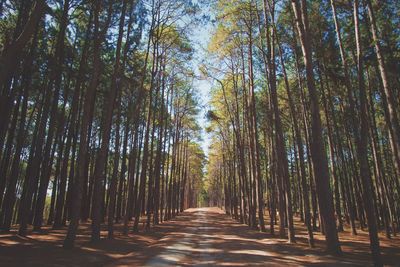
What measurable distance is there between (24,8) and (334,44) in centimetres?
1745

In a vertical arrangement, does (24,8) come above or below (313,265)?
above

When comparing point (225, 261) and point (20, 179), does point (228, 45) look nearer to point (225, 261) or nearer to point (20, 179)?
point (225, 261)

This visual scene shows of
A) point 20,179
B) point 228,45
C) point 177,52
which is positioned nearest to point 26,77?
point 177,52

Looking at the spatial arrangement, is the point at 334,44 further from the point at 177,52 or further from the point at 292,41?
the point at 177,52

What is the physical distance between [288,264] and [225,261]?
178cm

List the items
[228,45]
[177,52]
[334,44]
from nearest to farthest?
[334,44] < [228,45] < [177,52]

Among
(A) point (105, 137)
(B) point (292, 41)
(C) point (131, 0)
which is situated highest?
(C) point (131, 0)

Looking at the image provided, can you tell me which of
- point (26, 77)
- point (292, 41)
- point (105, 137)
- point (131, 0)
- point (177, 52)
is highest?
point (177, 52)

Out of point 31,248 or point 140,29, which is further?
point 140,29

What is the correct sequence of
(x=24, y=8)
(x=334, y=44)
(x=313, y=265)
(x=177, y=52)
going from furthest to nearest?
(x=177, y=52) < (x=334, y=44) < (x=24, y=8) < (x=313, y=265)

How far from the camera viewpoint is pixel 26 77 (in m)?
16.4

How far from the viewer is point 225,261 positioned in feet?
28.1

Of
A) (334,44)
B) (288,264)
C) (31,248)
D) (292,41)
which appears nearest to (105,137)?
(31,248)

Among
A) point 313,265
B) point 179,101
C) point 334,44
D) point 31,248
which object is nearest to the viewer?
point 313,265
